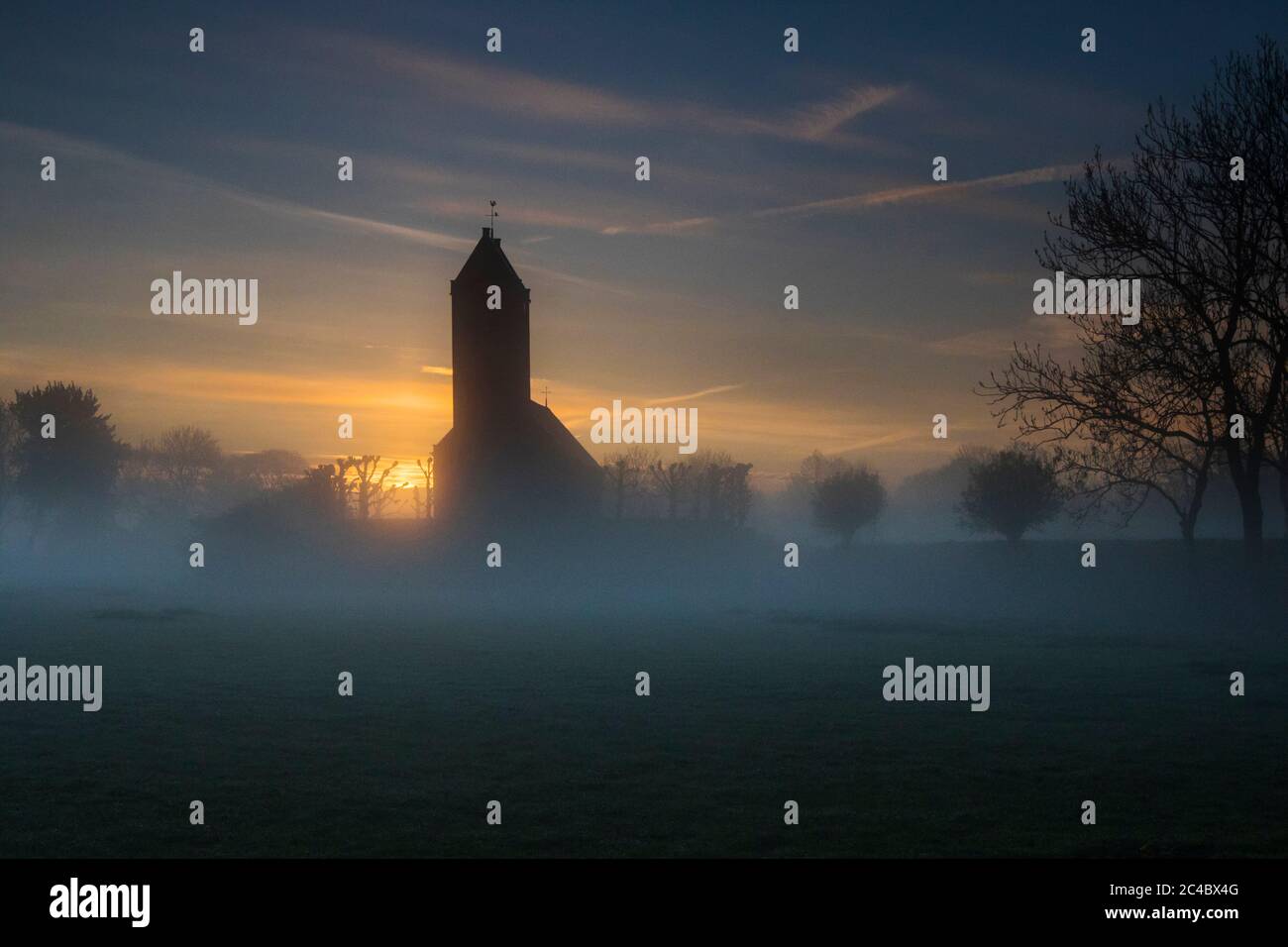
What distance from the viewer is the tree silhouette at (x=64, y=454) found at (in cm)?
8538

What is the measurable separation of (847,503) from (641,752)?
86327mm

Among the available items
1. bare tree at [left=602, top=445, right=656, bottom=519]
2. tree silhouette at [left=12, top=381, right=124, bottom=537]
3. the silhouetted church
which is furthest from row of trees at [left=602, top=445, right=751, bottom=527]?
tree silhouette at [left=12, top=381, right=124, bottom=537]

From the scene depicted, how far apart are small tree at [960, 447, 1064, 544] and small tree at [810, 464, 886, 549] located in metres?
27.2

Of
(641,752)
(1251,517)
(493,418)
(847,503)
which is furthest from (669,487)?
(641,752)

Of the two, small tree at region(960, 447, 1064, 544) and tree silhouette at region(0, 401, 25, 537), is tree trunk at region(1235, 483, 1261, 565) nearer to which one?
small tree at region(960, 447, 1064, 544)

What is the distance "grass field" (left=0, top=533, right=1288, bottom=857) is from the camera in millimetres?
10883

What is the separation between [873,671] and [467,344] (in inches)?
1882

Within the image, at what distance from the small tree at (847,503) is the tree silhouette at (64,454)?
61.6m

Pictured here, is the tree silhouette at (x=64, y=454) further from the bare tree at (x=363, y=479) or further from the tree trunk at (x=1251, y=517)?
the tree trunk at (x=1251, y=517)

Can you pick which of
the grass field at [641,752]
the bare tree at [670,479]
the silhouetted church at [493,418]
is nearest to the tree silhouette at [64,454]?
the silhouetted church at [493,418]

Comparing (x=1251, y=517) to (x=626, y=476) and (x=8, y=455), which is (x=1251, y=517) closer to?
(x=626, y=476)
